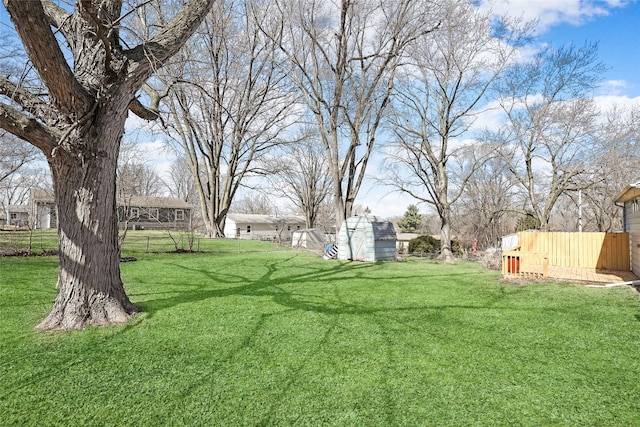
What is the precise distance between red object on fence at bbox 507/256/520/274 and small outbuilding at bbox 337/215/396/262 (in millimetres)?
4854

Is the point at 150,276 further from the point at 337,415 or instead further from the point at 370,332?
the point at 337,415

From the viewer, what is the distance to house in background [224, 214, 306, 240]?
39625mm

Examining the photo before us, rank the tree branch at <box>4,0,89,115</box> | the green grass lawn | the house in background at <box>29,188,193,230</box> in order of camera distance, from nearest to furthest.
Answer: the green grass lawn → the tree branch at <box>4,0,89,115</box> → the house in background at <box>29,188,193,230</box>

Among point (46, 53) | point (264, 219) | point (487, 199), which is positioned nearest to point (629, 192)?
point (46, 53)

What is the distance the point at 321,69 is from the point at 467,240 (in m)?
23.0

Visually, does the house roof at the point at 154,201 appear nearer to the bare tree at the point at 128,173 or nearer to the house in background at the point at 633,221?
the bare tree at the point at 128,173

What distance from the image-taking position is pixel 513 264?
9.25 meters

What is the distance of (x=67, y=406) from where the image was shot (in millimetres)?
2695

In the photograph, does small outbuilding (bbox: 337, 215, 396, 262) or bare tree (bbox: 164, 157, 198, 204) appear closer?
small outbuilding (bbox: 337, 215, 396, 262)

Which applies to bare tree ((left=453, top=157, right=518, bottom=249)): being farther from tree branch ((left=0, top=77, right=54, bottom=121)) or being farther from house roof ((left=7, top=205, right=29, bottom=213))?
house roof ((left=7, top=205, right=29, bottom=213))

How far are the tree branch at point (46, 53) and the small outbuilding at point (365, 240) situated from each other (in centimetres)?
1036

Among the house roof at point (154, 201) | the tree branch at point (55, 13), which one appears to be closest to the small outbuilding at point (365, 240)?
the tree branch at point (55, 13)

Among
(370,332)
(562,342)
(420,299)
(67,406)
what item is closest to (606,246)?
(420,299)

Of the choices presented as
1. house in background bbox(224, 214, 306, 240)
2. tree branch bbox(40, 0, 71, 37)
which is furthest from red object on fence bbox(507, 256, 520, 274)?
house in background bbox(224, 214, 306, 240)
